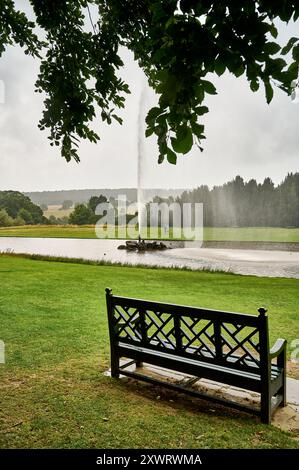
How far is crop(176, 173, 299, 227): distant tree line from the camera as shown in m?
116

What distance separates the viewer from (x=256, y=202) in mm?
121625

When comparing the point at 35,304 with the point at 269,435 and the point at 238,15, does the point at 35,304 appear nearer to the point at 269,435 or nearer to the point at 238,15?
the point at 269,435

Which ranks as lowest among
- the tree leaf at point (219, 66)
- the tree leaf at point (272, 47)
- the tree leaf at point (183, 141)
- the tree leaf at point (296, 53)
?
the tree leaf at point (183, 141)

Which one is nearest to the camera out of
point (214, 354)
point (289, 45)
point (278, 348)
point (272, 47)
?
point (272, 47)

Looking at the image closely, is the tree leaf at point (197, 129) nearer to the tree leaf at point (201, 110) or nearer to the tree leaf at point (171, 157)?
the tree leaf at point (201, 110)

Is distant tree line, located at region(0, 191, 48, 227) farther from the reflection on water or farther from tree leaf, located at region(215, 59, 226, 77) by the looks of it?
tree leaf, located at region(215, 59, 226, 77)

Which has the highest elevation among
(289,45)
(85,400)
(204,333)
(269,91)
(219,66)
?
(289,45)

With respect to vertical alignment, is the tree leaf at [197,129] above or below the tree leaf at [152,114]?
below

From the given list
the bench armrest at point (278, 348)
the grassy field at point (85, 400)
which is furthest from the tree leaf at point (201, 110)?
the grassy field at point (85, 400)

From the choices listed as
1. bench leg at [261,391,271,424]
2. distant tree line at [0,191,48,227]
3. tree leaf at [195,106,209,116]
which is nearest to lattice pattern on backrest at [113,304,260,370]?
bench leg at [261,391,271,424]

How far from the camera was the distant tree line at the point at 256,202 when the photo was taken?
4550 inches

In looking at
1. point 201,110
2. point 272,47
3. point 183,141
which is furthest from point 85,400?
point 272,47

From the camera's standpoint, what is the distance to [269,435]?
3896 mm

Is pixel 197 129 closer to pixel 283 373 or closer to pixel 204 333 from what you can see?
pixel 204 333
